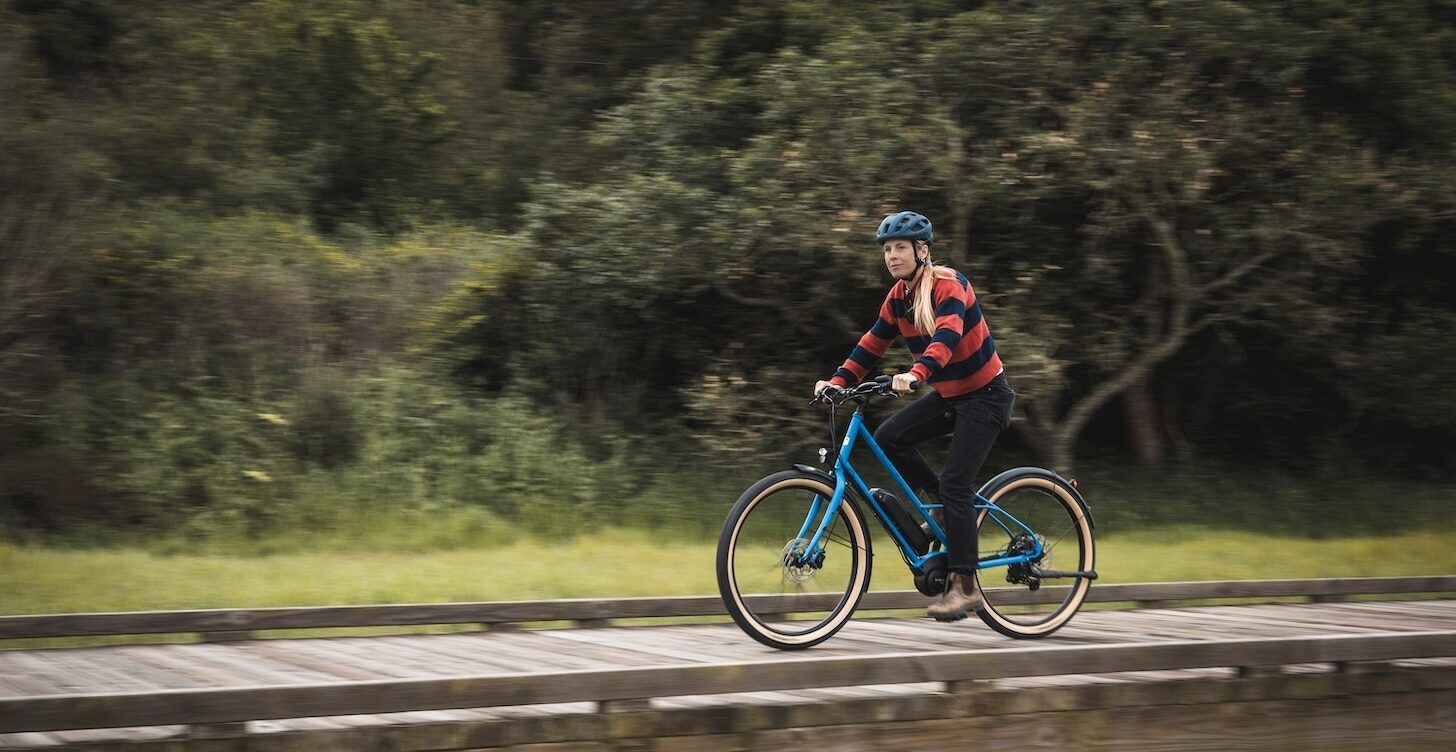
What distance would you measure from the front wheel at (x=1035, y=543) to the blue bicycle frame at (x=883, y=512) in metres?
0.01

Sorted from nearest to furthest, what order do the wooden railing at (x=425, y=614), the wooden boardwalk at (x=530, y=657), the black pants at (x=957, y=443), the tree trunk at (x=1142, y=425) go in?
the wooden boardwalk at (x=530, y=657) → the black pants at (x=957, y=443) → the wooden railing at (x=425, y=614) → the tree trunk at (x=1142, y=425)

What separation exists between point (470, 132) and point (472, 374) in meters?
6.64

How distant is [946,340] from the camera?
6.54 m

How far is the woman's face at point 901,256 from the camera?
263 inches

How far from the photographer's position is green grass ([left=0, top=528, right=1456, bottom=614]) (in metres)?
9.45

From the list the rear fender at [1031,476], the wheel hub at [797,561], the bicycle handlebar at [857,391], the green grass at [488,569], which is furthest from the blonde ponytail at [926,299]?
the green grass at [488,569]

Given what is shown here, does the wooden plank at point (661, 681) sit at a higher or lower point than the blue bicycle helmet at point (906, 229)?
lower

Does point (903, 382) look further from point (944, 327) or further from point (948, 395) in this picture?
point (948, 395)

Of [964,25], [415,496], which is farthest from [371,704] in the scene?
[964,25]

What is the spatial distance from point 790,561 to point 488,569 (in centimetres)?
469

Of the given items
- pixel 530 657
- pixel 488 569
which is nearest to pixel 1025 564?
pixel 530 657

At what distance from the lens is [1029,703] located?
593cm

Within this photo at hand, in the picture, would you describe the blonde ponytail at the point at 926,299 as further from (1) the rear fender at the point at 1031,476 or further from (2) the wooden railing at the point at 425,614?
(2) the wooden railing at the point at 425,614

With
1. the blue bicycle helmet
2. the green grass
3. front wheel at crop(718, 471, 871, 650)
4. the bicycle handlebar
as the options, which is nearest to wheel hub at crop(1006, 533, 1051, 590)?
front wheel at crop(718, 471, 871, 650)
